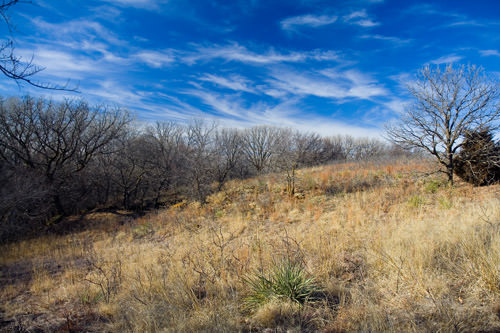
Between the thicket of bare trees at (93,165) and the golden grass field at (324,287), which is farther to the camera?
the thicket of bare trees at (93,165)

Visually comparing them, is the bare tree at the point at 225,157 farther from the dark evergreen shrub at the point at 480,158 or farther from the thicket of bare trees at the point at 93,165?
the dark evergreen shrub at the point at 480,158

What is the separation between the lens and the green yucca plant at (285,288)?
303 centimetres

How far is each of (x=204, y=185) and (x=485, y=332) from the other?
45.8ft

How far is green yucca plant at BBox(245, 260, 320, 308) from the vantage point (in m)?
3.03

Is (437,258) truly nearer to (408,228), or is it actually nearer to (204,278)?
(408,228)

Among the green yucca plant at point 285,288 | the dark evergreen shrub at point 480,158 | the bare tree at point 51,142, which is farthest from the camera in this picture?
the bare tree at point 51,142

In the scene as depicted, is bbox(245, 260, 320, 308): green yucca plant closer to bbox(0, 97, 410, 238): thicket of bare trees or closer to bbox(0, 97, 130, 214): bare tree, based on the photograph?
bbox(0, 97, 410, 238): thicket of bare trees

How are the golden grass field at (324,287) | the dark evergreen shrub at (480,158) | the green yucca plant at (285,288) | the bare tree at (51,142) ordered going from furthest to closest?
1. the bare tree at (51,142)
2. the dark evergreen shrub at (480,158)
3. the green yucca plant at (285,288)
4. the golden grass field at (324,287)

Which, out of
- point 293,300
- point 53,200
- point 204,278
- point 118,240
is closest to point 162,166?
point 53,200

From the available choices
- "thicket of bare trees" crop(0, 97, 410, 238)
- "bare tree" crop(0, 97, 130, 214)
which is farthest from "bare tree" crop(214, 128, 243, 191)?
"bare tree" crop(0, 97, 130, 214)

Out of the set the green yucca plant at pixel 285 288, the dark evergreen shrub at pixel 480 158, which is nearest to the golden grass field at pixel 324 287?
the green yucca plant at pixel 285 288

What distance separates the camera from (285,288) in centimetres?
311

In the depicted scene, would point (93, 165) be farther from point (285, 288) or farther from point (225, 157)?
point (285, 288)

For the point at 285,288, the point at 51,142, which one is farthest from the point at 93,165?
the point at 285,288
